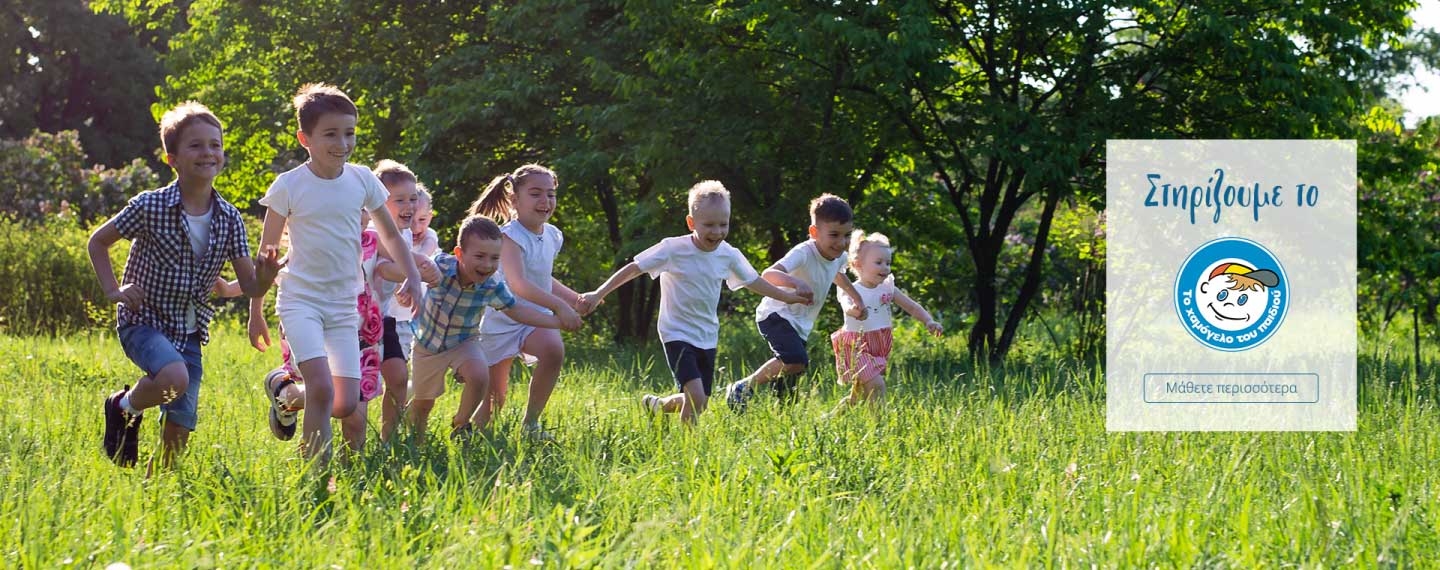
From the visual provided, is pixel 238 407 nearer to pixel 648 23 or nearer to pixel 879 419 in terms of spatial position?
pixel 879 419

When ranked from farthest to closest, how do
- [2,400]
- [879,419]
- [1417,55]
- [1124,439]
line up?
[1417,55] < [2,400] < [879,419] < [1124,439]

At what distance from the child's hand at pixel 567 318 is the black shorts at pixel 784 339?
1.81 meters

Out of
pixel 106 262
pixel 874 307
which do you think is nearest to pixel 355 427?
pixel 106 262

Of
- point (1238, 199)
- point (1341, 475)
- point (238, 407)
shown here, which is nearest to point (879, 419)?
point (1341, 475)

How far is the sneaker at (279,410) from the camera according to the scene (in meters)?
6.24

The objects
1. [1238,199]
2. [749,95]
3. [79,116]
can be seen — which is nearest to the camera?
[1238,199]

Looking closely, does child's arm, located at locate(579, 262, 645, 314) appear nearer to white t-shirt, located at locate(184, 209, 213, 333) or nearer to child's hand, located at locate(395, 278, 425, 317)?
child's hand, located at locate(395, 278, 425, 317)

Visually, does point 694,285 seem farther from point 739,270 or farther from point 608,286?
point 608,286

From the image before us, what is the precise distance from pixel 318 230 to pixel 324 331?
414 mm

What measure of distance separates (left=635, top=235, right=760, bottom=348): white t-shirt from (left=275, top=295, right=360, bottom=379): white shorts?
180 cm

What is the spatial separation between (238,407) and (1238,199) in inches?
306

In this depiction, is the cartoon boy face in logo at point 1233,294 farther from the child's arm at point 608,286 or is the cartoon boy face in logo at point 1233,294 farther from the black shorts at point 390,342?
the black shorts at point 390,342

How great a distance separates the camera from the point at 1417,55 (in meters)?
36.0

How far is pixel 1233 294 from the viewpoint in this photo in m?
7.64
